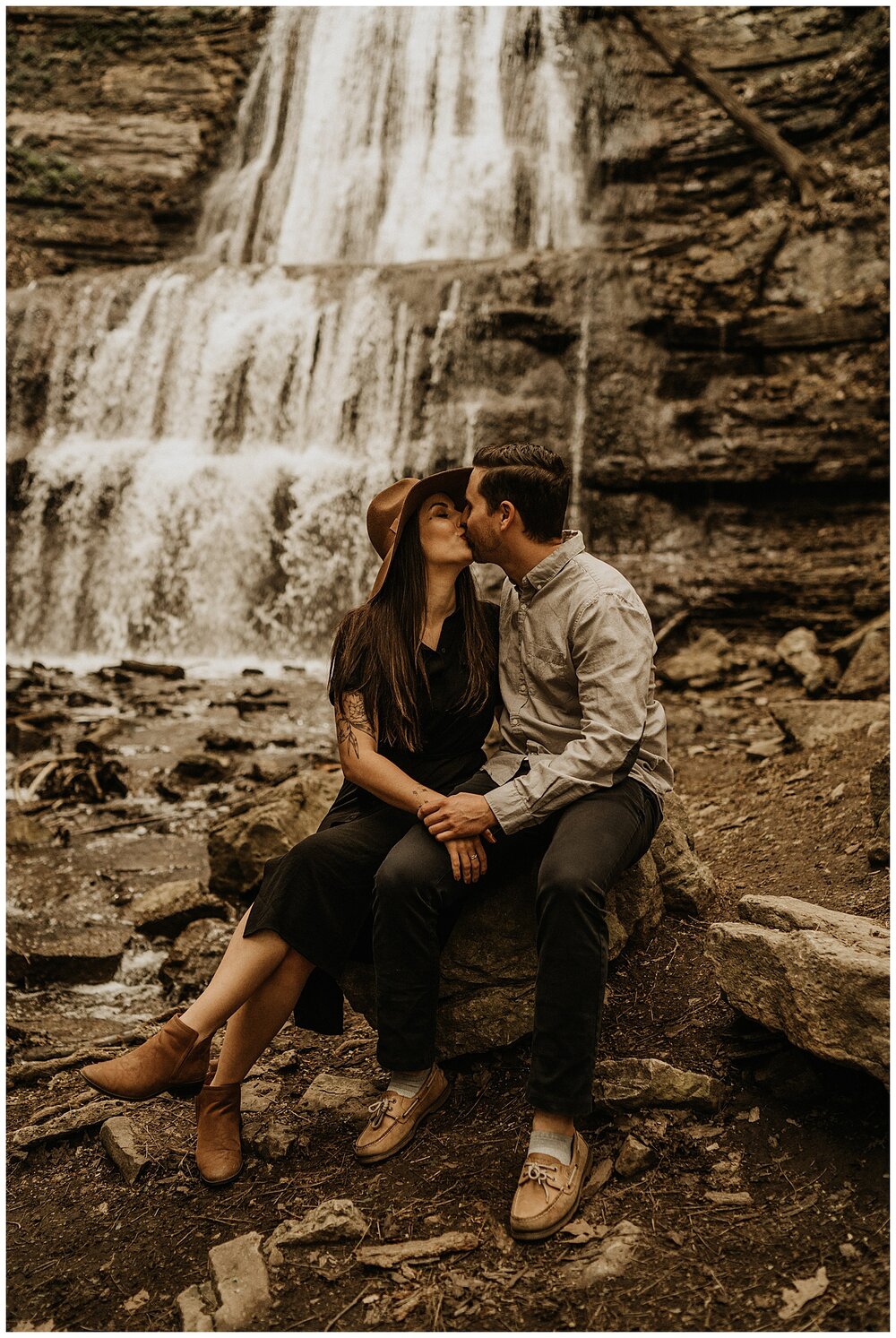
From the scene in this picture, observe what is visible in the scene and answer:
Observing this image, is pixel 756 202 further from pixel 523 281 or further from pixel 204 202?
pixel 204 202

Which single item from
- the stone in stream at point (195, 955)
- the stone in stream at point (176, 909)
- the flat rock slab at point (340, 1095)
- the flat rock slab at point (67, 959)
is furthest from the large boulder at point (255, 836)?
the flat rock slab at point (340, 1095)

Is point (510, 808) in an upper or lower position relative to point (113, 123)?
lower

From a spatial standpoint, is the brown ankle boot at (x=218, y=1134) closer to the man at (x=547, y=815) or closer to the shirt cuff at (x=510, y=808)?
the man at (x=547, y=815)

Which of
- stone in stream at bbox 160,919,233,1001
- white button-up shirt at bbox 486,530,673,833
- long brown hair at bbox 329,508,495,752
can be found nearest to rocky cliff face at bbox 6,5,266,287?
stone in stream at bbox 160,919,233,1001

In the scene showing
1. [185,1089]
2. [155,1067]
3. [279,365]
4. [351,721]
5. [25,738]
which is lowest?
[185,1089]

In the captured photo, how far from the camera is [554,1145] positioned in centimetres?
244

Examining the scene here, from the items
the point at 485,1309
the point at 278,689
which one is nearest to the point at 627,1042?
the point at 485,1309

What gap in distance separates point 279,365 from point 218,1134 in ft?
42.9

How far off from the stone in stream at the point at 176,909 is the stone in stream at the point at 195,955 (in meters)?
0.05

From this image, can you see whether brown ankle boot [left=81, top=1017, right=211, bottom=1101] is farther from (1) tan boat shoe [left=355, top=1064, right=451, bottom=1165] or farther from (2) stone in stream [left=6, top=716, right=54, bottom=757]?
(2) stone in stream [left=6, top=716, right=54, bottom=757]

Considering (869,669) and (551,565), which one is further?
(869,669)

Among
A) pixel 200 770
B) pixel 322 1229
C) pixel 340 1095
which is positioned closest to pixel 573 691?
pixel 340 1095

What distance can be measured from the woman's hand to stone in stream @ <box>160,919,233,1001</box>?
2295 millimetres

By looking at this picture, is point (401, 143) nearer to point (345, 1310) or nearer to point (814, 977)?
point (814, 977)
